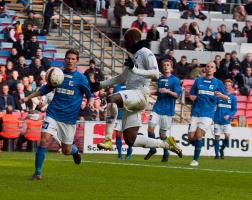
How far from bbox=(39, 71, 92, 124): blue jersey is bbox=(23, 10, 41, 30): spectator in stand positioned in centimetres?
1856

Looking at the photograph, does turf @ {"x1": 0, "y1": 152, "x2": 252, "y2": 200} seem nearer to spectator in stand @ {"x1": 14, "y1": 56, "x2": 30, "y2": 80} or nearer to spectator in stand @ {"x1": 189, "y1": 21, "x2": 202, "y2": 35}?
spectator in stand @ {"x1": 14, "y1": 56, "x2": 30, "y2": 80}

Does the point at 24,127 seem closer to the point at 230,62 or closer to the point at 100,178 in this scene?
the point at 230,62

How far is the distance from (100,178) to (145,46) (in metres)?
2.58

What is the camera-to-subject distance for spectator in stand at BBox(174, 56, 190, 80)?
125 ft

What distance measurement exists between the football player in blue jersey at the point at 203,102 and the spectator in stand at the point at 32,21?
38.9ft

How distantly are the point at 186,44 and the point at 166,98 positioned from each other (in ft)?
44.0

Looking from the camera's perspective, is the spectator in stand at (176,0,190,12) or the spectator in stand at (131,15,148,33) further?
the spectator in stand at (176,0,190,12)

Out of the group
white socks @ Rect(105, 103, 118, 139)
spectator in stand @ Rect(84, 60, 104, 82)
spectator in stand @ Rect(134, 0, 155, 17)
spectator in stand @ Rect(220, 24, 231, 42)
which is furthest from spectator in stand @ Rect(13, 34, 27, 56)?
white socks @ Rect(105, 103, 118, 139)

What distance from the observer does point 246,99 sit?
1527 inches

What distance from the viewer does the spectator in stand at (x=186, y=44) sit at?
40.0 meters

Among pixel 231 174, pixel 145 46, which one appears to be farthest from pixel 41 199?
pixel 231 174

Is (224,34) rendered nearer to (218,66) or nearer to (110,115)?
(218,66)

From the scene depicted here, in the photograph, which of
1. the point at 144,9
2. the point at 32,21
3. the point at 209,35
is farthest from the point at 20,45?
the point at 209,35

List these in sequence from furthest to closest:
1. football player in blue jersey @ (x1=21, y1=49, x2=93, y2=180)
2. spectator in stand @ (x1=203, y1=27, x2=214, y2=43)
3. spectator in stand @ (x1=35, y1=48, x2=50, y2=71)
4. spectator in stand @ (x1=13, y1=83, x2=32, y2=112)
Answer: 1. spectator in stand @ (x1=203, y1=27, x2=214, y2=43)
2. spectator in stand @ (x1=35, y1=48, x2=50, y2=71)
3. spectator in stand @ (x1=13, y1=83, x2=32, y2=112)
4. football player in blue jersey @ (x1=21, y1=49, x2=93, y2=180)
